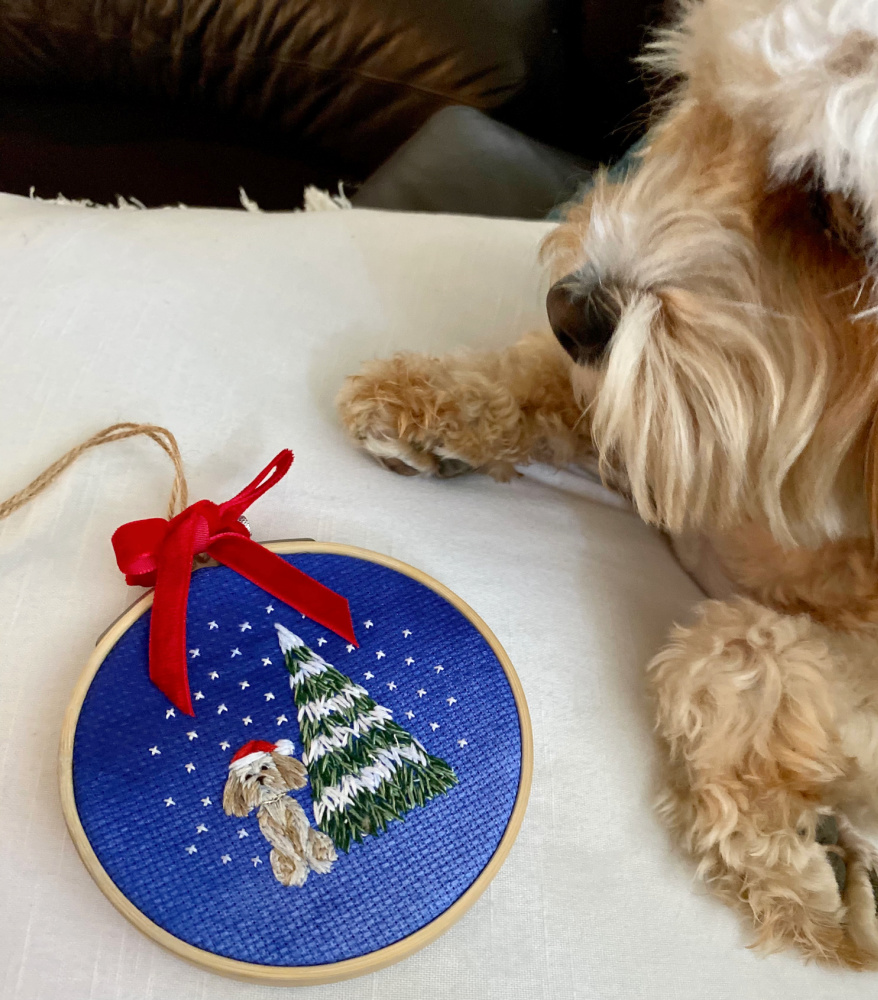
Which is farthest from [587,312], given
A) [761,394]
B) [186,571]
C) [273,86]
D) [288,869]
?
[273,86]

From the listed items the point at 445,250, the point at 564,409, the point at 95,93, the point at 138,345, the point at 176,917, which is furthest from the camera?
the point at 95,93

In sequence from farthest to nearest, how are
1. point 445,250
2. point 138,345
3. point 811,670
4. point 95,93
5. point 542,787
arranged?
point 95,93 < point 445,250 < point 138,345 < point 811,670 < point 542,787

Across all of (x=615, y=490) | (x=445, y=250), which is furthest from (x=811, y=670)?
(x=445, y=250)

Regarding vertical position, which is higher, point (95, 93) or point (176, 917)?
point (95, 93)

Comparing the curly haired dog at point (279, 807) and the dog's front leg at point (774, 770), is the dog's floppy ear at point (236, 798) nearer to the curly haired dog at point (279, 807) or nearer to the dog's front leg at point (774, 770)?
the curly haired dog at point (279, 807)

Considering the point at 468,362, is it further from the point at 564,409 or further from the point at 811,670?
the point at 811,670

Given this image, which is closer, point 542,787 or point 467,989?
point 467,989

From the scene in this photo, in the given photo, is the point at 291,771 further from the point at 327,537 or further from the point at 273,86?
the point at 273,86

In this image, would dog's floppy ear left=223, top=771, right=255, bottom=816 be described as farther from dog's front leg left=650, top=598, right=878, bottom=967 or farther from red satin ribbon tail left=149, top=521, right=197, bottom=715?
dog's front leg left=650, top=598, right=878, bottom=967

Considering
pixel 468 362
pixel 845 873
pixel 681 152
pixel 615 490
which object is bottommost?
pixel 845 873
